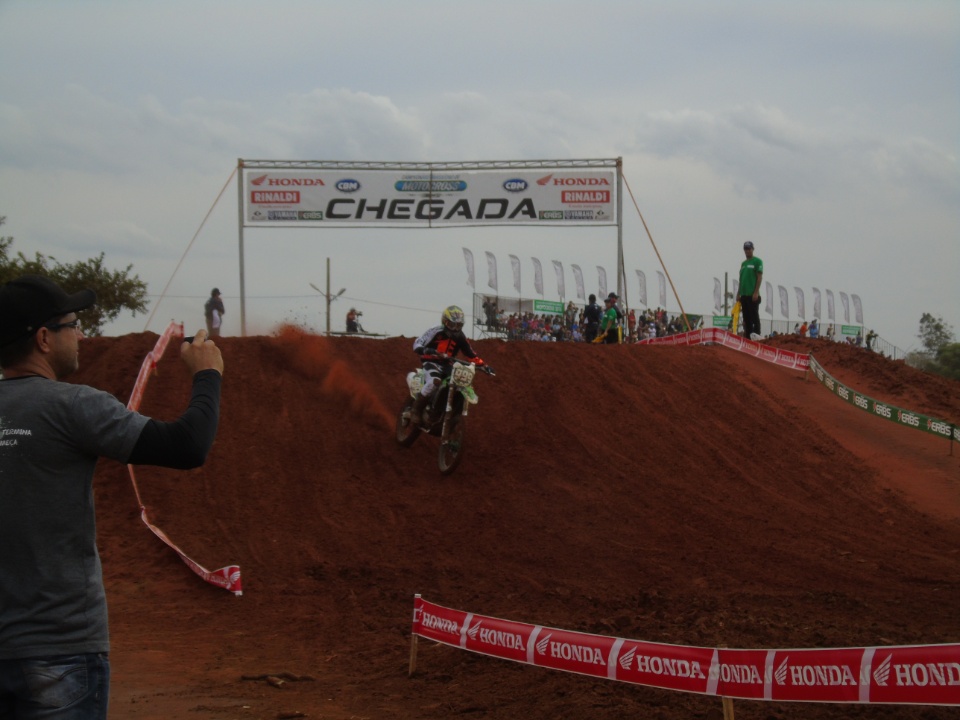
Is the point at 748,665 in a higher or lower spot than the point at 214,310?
lower

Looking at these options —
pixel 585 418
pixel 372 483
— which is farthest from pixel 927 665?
pixel 585 418

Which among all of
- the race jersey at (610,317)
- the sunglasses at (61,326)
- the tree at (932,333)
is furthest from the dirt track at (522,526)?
the tree at (932,333)

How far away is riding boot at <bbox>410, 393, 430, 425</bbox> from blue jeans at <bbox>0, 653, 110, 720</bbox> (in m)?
10.2

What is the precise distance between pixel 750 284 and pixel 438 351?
8644mm

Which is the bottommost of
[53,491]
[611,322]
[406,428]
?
[53,491]

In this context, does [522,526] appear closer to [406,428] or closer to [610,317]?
[406,428]

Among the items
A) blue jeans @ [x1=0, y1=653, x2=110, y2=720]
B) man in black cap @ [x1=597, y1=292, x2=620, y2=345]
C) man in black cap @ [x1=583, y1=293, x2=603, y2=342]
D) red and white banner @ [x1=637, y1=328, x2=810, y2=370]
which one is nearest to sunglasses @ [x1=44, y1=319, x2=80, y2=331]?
blue jeans @ [x1=0, y1=653, x2=110, y2=720]

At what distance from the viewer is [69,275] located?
99.5 ft

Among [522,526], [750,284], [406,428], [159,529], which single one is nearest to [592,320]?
[750,284]

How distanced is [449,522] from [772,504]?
4179 mm

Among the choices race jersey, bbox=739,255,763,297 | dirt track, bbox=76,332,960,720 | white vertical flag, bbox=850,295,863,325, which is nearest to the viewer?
dirt track, bbox=76,332,960,720

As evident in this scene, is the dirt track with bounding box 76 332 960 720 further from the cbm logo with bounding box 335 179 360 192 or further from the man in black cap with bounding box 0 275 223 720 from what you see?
the cbm logo with bounding box 335 179 360 192

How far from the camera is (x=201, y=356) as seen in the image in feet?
10.2

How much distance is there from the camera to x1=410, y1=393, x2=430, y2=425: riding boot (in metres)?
13.0
